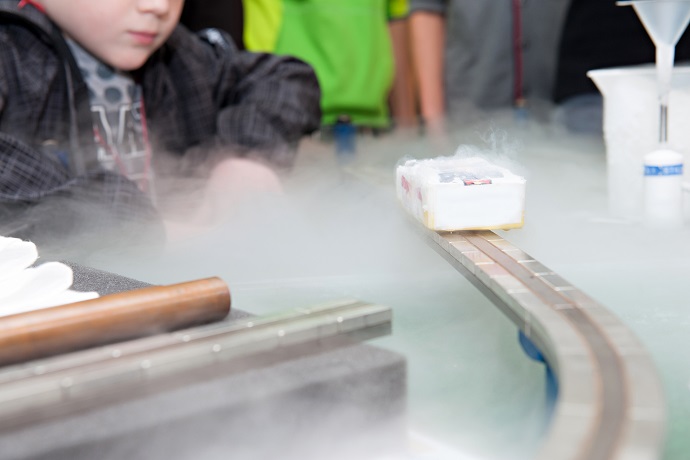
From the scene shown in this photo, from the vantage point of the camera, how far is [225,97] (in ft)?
6.59

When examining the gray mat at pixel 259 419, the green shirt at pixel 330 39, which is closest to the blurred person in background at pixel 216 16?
the green shirt at pixel 330 39

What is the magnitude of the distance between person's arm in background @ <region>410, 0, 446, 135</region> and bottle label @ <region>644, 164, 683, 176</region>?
168 centimetres

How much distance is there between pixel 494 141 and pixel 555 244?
0.19m

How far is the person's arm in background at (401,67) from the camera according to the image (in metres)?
2.83

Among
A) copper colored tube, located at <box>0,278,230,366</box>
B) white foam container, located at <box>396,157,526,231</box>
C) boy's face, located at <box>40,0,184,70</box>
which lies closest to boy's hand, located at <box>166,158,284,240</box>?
boy's face, located at <box>40,0,184,70</box>

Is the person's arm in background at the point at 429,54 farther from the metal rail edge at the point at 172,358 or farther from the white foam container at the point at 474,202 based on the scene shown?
the metal rail edge at the point at 172,358

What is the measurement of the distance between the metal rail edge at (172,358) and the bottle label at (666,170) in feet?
1.89

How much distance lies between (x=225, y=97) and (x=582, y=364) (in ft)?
5.45

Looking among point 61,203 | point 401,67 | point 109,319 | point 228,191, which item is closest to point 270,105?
point 228,191

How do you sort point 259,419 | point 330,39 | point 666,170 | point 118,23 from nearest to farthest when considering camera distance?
point 259,419 → point 666,170 → point 118,23 → point 330,39

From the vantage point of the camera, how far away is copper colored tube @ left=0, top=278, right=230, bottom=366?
497mm

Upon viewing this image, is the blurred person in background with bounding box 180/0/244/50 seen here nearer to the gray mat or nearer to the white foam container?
the white foam container

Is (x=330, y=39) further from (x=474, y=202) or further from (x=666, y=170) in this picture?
(x=474, y=202)

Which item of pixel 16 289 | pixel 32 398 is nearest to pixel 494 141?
pixel 16 289
